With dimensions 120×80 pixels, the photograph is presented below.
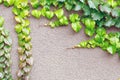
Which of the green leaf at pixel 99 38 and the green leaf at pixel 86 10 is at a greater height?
the green leaf at pixel 86 10

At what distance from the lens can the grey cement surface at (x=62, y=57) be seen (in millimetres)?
2666

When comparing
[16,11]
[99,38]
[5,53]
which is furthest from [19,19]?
[99,38]

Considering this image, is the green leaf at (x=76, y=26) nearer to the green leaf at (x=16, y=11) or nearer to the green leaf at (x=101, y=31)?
the green leaf at (x=101, y=31)

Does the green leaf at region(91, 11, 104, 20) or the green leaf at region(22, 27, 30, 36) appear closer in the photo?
the green leaf at region(91, 11, 104, 20)

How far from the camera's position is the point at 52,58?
272 cm

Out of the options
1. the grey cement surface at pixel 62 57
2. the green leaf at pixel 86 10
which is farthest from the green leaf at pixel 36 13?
the green leaf at pixel 86 10

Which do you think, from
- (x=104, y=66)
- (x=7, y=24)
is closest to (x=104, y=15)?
(x=104, y=66)

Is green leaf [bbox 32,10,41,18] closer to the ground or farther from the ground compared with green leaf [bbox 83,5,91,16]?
closer to the ground

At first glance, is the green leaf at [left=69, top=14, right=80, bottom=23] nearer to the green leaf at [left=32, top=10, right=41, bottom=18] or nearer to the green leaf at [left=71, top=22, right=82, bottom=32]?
the green leaf at [left=71, top=22, right=82, bottom=32]

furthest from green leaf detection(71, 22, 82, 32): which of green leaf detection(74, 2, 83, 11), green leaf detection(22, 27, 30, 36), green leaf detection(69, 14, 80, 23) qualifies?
green leaf detection(22, 27, 30, 36)

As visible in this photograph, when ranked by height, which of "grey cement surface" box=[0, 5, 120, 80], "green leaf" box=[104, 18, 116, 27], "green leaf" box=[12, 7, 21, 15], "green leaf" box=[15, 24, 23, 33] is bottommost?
"grey cement surface" box=[0, 5, 120, 80]

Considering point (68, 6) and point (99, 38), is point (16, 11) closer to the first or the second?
point (68, 6)

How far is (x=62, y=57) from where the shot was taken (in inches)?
107

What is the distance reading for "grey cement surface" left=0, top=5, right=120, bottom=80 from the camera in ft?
8.75
